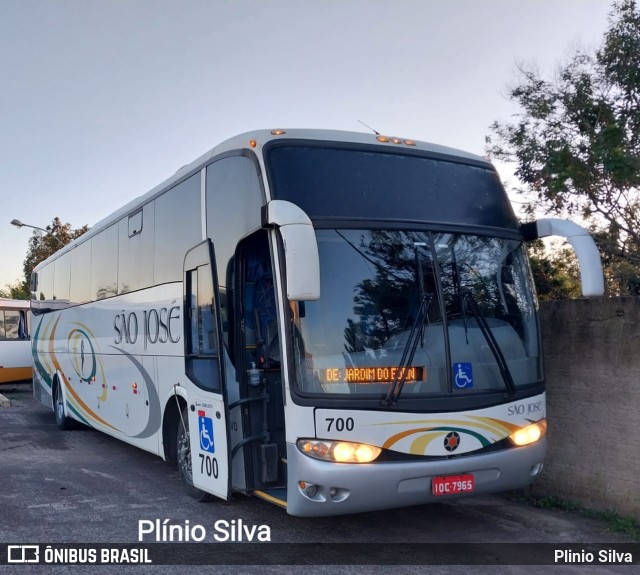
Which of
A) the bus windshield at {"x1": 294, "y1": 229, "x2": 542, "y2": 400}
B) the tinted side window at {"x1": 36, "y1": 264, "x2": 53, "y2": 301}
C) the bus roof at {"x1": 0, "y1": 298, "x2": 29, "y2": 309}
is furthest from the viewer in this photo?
the bus roof at {"x1": 0, "y1": 298, "x2": 29, "y2": 309}

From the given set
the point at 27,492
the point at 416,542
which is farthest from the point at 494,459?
the point at 27,492

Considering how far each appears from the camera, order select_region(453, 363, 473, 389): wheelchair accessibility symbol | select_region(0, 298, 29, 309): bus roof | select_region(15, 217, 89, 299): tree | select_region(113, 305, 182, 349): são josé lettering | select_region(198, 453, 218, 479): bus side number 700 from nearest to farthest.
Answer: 1. select_region(453, 363, 473, 389): wheelchair accessibility symbol
2. select_region(198, 453, 218, 479): bus side number 700
3. select_region(113, 305, 182, 349): são josé lettering
4. select_region(0, 298, 29, 309): bus roof
5. select_region(15, 217, 89, 299): tree

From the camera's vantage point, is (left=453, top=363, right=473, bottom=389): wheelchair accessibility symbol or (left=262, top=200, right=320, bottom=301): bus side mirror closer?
(left=262, top=200, right=320, bottom=301): bus side mirror

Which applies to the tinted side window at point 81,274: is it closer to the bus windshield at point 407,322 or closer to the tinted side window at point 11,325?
the bus windshield at point 407,322

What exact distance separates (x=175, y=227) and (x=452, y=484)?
13.9 ft

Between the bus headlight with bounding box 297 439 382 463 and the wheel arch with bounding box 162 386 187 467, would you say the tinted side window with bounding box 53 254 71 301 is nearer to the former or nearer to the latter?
the wheel arch with bounding box 162 386 187 467

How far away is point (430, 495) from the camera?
18.7 ft

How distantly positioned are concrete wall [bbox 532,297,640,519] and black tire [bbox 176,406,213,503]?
353cm

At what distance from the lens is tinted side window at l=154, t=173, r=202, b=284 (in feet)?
25.3

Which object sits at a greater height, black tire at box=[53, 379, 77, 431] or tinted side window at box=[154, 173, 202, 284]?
tinted side window at box=[154, 173, 202, 284]

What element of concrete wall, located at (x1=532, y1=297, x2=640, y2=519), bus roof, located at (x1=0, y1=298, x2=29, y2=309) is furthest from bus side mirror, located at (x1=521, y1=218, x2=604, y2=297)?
bus roof, located at (x1=0, y1=298, x2=29, y2=309)

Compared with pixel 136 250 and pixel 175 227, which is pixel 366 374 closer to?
pixel 175 227

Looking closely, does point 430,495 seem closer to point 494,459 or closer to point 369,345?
point 494,459

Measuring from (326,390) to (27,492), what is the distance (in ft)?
14.6
